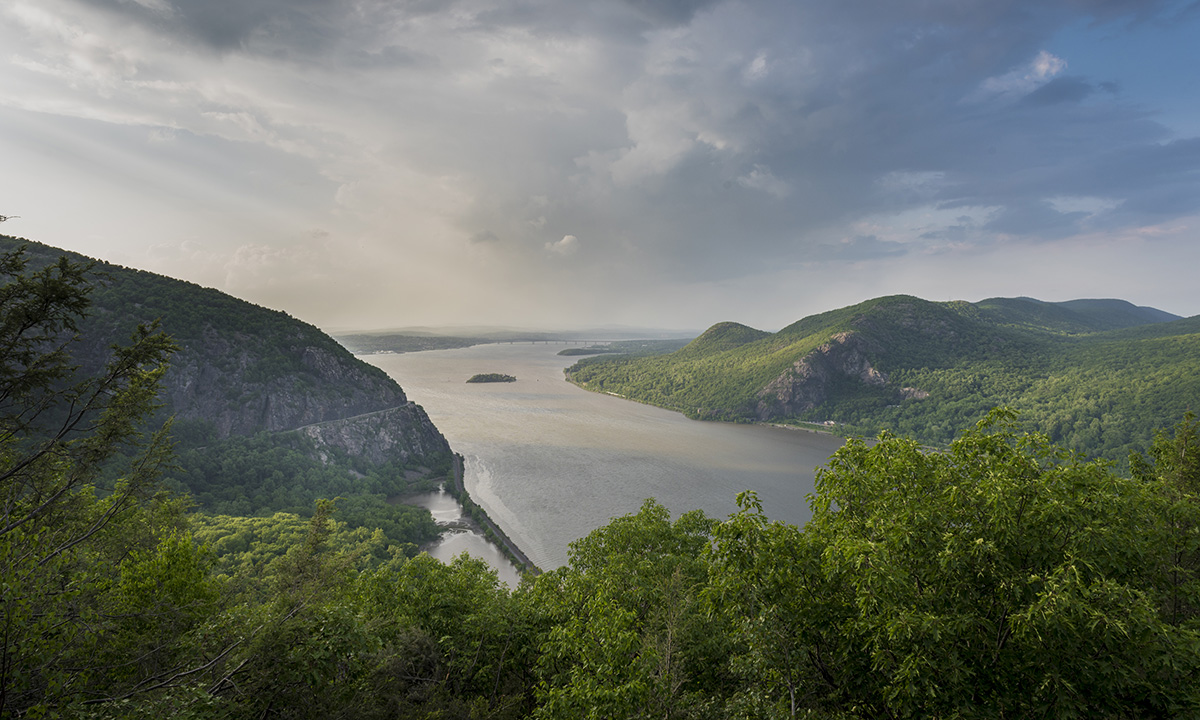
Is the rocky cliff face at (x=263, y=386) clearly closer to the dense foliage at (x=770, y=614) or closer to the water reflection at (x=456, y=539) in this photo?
the water reflection at (x=456, y=539)

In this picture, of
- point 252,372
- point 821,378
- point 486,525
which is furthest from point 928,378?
point 252,372

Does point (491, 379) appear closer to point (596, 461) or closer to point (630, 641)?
point (596, 461)

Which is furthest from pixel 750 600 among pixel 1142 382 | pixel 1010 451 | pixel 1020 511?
pixel 1142 382

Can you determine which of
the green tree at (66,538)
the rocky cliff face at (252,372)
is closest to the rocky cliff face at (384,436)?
the rocky cliff face at (252,372)

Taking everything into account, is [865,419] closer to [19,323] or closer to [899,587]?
[899,587]

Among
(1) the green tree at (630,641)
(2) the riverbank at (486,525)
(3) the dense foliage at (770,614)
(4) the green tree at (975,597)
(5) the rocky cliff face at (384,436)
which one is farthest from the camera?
(5) the rocky cliff face at (384,436)

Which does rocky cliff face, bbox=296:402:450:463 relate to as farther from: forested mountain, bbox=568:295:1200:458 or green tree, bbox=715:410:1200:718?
green tree, bbox=715:410:1200:718
